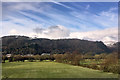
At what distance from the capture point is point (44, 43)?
179m

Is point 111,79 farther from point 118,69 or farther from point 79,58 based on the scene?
point 79,58

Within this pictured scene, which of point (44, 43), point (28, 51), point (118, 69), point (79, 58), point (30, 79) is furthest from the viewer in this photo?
point (44, 43)

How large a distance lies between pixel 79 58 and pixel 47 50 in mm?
101435

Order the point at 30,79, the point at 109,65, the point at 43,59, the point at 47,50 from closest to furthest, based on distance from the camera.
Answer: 1. the point at 30,79
2. the point at 109,65
3. the point at 43,59
4. the point at 47,50

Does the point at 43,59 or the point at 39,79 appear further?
the point at 43,59

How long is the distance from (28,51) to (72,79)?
→ 119 m

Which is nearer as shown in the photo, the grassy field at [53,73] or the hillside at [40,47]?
the grassy field at [53,73]

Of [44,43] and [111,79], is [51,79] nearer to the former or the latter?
[111,79]

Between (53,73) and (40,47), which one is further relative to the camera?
(40,47)

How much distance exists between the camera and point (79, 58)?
51.4 m

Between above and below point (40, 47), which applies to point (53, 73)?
below

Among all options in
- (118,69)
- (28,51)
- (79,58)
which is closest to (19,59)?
(79,58)

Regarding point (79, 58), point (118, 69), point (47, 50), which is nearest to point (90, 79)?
→ point (118, 69)

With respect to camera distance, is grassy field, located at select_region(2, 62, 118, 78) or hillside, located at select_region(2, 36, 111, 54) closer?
grassy field, located at select_region(2, 62, 118, 78)
